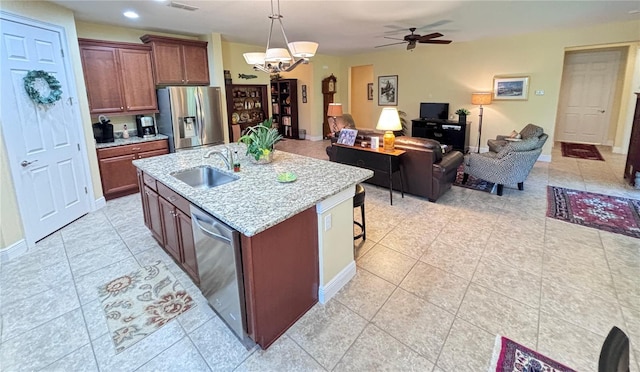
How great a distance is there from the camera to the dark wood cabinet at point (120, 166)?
4416 mm

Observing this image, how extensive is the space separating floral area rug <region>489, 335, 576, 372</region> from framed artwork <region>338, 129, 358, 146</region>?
3234mm

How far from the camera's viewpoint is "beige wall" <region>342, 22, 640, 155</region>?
585cm

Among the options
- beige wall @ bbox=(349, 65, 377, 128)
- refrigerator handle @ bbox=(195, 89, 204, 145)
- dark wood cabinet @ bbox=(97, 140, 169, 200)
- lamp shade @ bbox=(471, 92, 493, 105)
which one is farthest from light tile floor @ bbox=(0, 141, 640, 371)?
beige wall @ bbox=(349, 65, 377, 128)

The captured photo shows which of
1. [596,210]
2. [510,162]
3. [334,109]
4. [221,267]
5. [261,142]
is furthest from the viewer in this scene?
[334,109]

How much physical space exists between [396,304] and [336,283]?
0.48 meters

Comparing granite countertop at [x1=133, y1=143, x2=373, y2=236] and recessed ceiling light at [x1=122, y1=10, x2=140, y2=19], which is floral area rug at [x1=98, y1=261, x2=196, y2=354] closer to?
granite countertop at [x1=133, y1=143, x2=373, y2=236]

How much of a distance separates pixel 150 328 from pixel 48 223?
2464 mm

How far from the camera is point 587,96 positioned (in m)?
7.57

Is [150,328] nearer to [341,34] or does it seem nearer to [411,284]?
[411,284]

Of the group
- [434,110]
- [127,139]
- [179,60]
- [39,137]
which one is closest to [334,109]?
[434,110]

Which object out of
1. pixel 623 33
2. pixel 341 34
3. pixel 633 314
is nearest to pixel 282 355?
pixel 633 314

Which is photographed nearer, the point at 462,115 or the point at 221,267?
the point at 221,267

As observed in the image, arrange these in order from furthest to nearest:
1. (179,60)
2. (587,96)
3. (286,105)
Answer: (286,105) < (587,96) < (179,60)

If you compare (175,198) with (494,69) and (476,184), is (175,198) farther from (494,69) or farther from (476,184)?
(494,69)
